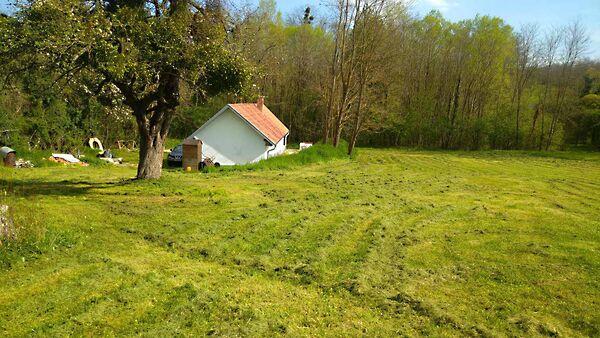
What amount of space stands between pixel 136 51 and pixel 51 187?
5634mm

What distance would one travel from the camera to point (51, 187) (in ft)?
42.7

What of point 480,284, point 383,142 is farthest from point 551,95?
point 480,284

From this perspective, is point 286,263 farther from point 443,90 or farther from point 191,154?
point 443,90

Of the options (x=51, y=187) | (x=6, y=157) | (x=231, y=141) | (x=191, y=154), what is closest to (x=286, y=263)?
(x=51, y=187)

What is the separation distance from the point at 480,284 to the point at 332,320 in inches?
118

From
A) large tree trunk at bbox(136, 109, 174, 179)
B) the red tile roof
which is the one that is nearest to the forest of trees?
the red tile roof

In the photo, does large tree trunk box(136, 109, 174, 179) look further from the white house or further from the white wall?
the white wall

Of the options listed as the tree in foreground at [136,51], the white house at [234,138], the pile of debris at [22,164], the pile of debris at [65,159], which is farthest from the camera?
the white house at [234,138]

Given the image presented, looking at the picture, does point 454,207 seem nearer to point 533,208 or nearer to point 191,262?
point 533,208

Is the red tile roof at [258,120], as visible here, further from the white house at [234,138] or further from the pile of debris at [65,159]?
the pile of debris at [65,159]

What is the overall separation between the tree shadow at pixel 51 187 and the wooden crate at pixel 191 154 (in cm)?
930

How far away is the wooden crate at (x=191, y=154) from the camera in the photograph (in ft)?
78.1

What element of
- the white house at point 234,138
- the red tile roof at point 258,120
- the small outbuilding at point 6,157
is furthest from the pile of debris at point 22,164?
the red tile roof at point 258,120

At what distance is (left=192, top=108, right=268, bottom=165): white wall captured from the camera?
27297mm
